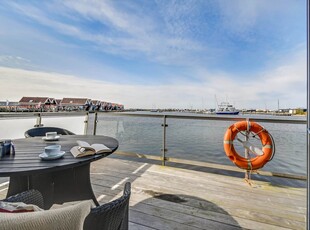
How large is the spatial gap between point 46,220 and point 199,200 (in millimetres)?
1917

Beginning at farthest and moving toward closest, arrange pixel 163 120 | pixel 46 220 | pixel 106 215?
1. pixel 163 120
2. pixel 106 215
3. pixel 46 220

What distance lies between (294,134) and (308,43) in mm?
2542

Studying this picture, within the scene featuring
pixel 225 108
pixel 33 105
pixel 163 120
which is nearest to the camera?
pixel 163 120

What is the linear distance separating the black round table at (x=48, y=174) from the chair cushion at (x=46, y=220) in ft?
2.07

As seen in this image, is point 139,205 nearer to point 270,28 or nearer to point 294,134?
point 294,134

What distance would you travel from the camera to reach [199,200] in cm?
199

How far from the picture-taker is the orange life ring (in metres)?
2.47

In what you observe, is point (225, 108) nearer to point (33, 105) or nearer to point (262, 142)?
point (262, 142)

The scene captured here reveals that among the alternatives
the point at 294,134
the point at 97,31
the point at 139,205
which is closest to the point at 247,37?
the point at 294,134

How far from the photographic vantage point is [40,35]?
223 inches

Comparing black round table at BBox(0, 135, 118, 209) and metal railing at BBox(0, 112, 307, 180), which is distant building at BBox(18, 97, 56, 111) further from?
black round table at BBox(0, 135, 118, 209)

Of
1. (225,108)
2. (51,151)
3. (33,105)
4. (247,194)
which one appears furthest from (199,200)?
(33,105)

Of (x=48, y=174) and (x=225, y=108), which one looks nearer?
(x=48, y=174)

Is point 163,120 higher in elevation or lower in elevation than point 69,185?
higher
